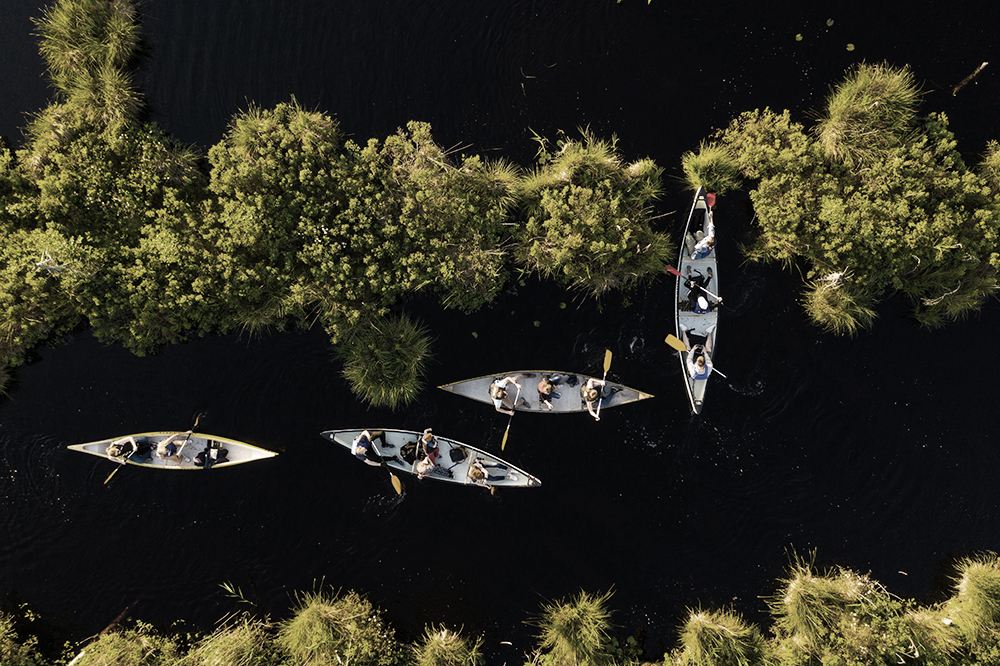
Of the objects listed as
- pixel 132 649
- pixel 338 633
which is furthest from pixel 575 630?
pixel 132 649

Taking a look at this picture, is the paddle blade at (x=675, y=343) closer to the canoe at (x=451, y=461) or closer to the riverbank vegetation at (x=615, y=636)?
the canoe at (x=451, y=461)

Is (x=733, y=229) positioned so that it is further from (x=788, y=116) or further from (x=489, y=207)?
(x=489, y=207)

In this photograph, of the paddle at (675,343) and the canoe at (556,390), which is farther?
the canoe at (556,390)

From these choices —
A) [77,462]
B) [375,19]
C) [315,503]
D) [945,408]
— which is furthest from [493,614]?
[375,19]

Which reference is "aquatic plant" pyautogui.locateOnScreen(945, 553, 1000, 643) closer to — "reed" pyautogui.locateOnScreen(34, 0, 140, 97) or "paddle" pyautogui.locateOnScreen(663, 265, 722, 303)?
"paddle" pyautogui.locateOnScreen(663, 265, 722, 303)

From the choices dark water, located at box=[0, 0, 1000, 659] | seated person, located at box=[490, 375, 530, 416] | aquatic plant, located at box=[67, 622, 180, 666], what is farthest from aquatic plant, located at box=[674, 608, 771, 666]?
aquatic plant, located at box=[67, 622, 180, 666]

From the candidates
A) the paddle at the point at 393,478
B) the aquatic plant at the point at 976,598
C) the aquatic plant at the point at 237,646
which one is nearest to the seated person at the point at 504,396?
the paddle at the point at 393,478
